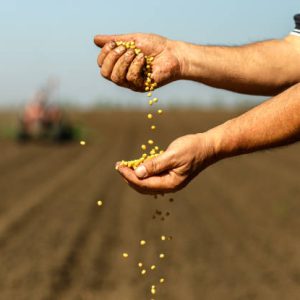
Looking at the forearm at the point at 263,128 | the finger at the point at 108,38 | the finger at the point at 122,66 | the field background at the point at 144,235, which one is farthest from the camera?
the field background at the point at 144,235

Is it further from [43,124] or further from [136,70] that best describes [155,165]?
[43,124]

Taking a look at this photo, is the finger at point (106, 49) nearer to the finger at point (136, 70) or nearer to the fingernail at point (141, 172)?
the finger at point (136, 70)

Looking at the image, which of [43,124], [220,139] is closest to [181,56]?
[220,139]

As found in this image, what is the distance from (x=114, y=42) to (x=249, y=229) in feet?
18.4

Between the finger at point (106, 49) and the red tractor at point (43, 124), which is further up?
the finger at point (106, 49)

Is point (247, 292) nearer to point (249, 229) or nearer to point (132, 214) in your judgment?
point (249, 229)

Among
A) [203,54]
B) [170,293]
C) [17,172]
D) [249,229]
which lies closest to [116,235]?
[249,229]

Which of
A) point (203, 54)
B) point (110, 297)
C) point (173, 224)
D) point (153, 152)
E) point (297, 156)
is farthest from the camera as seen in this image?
point (297, 156)

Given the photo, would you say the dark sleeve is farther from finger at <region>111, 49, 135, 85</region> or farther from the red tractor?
the red tractor

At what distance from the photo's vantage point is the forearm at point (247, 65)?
3.39 meters

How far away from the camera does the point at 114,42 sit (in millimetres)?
3184

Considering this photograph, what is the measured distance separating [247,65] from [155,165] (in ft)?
2.67

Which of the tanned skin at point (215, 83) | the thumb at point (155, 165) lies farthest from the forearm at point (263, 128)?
the thumb at point (155, 165)

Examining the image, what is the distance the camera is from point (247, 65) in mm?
3490
